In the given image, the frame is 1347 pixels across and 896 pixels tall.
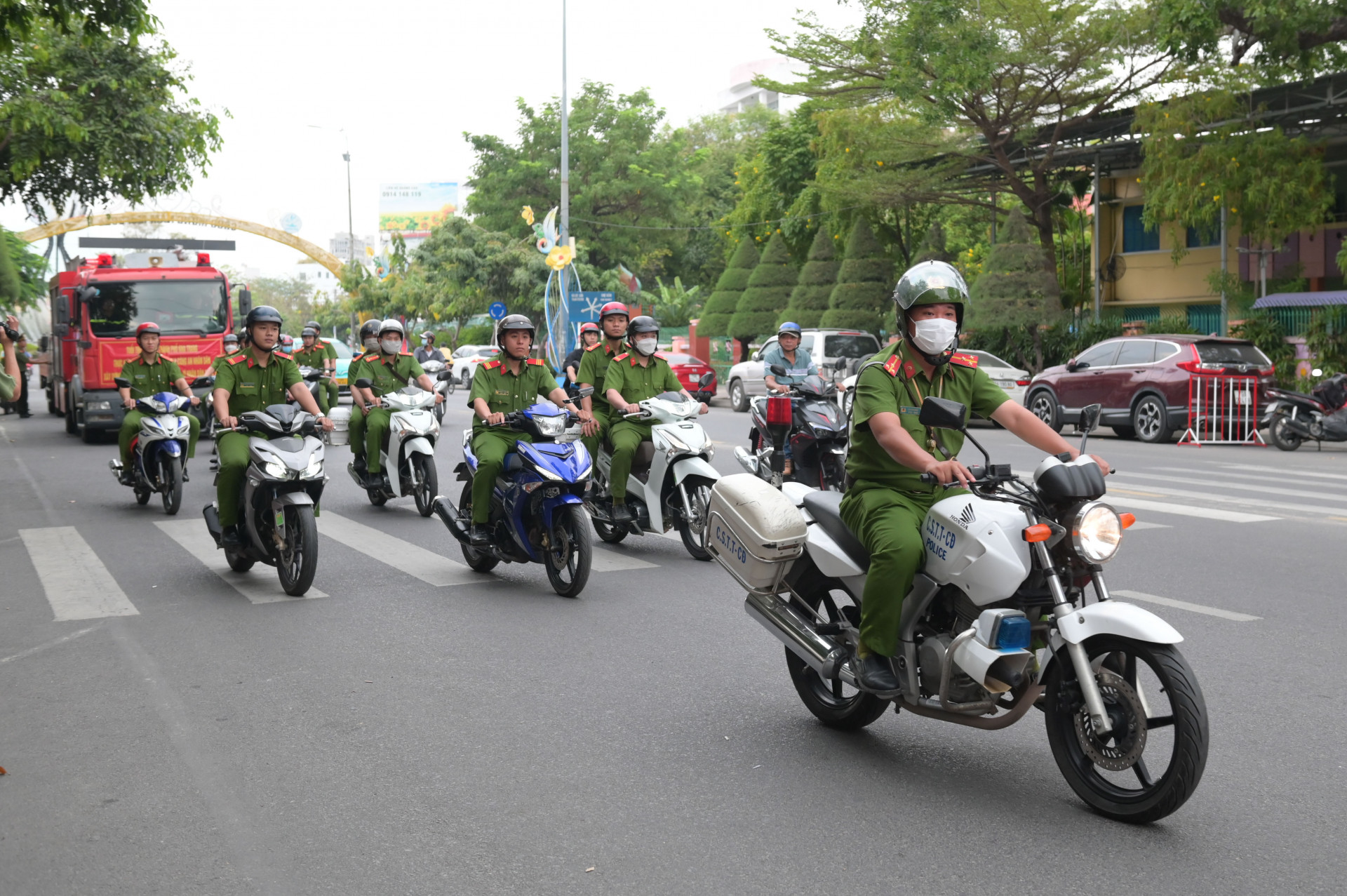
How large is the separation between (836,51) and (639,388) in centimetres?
2241

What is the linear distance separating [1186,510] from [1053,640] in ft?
26.5

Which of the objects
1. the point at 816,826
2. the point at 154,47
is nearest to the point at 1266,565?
the point at 816,826

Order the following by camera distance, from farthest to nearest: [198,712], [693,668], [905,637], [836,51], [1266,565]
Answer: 1. [836,51]
2. [1266,565]
3. [693,668]
4. [198,712]
5. [905,637]

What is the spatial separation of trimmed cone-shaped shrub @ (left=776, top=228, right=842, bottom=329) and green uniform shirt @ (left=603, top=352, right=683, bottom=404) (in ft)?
93.0


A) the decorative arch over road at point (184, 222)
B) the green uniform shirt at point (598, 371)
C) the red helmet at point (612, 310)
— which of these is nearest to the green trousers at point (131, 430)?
the green uniform shirt at point (598, 371)

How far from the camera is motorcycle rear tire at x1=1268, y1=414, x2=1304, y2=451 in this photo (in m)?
18.2

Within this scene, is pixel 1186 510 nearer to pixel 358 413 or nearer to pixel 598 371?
pixel 598 371

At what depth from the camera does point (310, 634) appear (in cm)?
722

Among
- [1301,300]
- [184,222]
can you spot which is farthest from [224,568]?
[184,222]

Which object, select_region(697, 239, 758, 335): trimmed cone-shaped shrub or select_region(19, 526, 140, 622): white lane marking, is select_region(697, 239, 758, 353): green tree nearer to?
select_region(697, 239, 758, 335): trimmed cone-shaped shrub

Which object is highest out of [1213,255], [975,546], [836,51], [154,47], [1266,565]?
[836,51]

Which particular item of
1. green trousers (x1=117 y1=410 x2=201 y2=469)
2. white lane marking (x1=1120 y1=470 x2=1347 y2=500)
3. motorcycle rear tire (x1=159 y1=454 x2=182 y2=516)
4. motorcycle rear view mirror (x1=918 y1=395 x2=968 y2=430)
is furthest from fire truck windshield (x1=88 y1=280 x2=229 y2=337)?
motorcycle rear view mirror (x1=918 y1=395 x2=968 y2=430)

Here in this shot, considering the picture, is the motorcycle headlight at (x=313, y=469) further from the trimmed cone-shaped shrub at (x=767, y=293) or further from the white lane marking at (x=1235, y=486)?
the trimmed cone-shaped shrub at (x=767, y=293)

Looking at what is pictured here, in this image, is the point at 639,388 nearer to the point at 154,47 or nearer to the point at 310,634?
the point at 310,634
